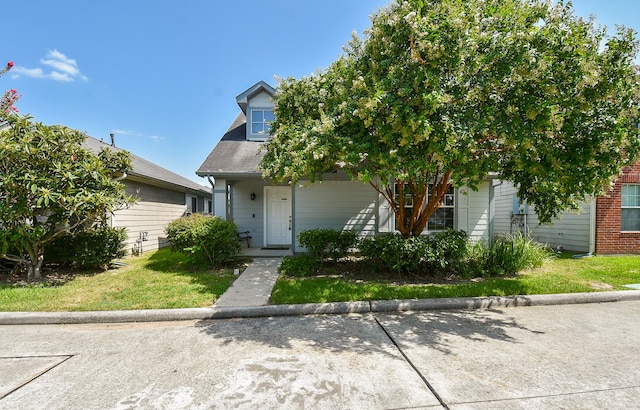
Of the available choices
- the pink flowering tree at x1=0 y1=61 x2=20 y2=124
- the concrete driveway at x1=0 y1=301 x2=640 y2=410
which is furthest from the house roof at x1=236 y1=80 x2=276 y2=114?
the concrete driveway at x1=0 y1=301 x2=640 y2=410

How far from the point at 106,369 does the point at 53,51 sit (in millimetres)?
11048

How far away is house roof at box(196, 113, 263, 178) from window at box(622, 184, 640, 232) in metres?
11.9

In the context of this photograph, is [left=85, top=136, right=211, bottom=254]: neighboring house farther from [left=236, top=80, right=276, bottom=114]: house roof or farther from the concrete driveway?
the concrete driveway

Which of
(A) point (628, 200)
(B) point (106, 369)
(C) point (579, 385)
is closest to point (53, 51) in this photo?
(B) point (106, 369)

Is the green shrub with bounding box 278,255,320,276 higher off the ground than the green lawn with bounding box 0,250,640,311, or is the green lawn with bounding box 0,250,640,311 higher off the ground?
the green shrub with bounding box 278,255,320,276

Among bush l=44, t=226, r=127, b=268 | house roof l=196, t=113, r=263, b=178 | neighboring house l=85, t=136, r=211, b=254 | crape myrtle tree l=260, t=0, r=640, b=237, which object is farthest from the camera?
neighboring house l=85, t=136, r=211, b=254

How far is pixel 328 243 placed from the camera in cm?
747

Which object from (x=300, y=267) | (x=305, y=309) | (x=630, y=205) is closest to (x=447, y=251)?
(x=300, y=267)

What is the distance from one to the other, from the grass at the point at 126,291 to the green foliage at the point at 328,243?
209 cm

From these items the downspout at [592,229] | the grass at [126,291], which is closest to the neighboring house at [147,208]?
the grass at [126,291]

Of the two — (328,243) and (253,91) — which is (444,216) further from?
(253,91)

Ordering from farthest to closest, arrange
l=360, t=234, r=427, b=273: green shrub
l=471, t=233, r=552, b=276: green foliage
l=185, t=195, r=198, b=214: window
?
l=185, t=195, r=198, b=214: window → l=471, t=233, r=552, b=276: green foliage → l=360, t=234, r=427, b=273: green shrub

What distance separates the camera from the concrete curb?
4.52 meters

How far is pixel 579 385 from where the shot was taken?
107 inches
